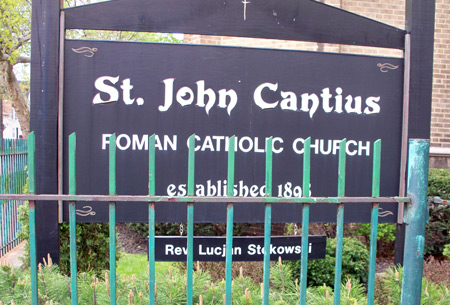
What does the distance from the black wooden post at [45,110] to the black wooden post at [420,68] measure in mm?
2429

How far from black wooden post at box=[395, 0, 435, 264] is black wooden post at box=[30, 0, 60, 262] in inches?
95.6

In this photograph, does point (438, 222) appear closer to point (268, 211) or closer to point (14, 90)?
point (268, 211)

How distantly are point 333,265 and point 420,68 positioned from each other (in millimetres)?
2348

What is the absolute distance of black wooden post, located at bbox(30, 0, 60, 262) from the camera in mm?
2523

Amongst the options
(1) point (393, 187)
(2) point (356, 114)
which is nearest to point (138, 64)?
(2) point (356, 114)

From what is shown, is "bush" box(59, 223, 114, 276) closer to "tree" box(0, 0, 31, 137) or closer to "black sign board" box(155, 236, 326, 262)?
"black sign board" box(155, 236, 326, 262)

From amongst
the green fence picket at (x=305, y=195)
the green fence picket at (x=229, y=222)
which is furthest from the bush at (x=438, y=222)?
the green fence picket at (x=229, y=222)

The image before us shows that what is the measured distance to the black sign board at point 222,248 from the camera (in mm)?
2508

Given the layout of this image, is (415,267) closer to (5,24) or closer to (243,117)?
(243,117)

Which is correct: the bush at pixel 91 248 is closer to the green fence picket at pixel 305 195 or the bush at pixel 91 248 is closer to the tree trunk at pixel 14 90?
the green fence picket at pixel 305 195

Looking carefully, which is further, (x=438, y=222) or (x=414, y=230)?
(x=438, y=222)

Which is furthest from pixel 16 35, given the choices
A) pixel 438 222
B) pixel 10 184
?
pixel 438 222

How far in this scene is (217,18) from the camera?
278cm

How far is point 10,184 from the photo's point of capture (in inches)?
317
